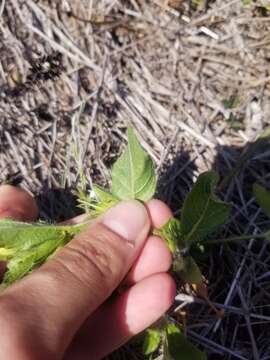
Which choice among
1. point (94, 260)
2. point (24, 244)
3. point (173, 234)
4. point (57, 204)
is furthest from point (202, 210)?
point (57, 204)

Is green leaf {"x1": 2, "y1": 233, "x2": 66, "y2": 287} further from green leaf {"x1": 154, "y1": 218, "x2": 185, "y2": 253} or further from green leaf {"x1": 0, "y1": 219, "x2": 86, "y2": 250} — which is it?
green leaf {"x1": 154, "y1": 218, "x2": 185, "y2": 253}

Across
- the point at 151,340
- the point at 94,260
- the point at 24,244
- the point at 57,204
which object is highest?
the point at 24,244

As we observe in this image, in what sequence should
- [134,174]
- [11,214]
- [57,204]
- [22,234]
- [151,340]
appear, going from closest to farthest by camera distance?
[22,234] < [134,174] < [151,340] < [11,214] < [57,204]

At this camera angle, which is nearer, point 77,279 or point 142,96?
point 77,279

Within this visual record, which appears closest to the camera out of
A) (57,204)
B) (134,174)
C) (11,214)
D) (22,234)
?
(22,234)

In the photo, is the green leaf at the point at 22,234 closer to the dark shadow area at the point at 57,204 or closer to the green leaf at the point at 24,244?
the green leaf at the point at 24,244

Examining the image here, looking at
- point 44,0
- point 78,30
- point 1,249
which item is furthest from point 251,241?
point 44,0

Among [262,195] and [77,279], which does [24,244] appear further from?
[262,195]
